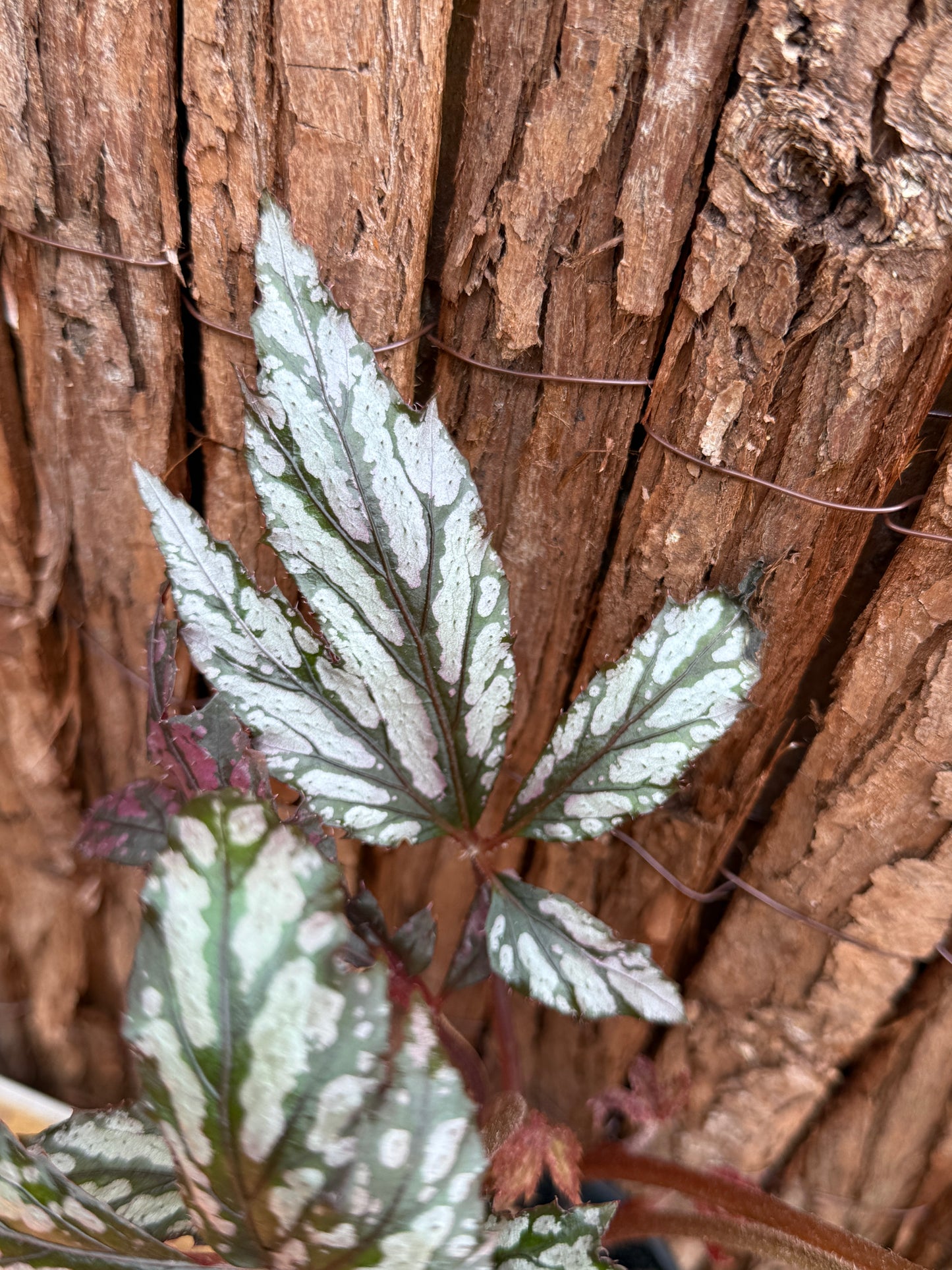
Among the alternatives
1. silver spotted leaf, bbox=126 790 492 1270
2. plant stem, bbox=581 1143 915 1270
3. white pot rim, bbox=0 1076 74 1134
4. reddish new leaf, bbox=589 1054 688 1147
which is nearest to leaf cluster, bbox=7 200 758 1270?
silver spotted leaf, bbox=126 790 492 1270

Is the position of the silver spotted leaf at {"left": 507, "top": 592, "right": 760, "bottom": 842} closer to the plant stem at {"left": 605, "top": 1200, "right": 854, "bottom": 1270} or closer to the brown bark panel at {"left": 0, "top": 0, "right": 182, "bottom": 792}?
the plant stem at {"left": 605, "top": 1200, "right": 854, "bottom": 1270}

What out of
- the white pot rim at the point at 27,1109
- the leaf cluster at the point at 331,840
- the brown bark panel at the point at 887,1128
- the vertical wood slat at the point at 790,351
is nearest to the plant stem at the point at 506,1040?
the leaf cluster at the point at 331,840

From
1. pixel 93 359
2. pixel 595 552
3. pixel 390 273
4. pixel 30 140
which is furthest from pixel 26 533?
pixel 595 552

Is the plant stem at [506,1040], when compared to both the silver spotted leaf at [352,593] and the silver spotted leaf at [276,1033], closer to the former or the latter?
the silver spotted leaf at [352,593]

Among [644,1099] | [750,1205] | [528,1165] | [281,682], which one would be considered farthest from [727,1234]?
[281,682]

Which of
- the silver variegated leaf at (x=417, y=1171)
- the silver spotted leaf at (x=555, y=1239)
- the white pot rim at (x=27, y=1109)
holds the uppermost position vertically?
the silver variegated leaf at (x=417, y=1171)

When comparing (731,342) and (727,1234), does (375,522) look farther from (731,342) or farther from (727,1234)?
(727,1234)
